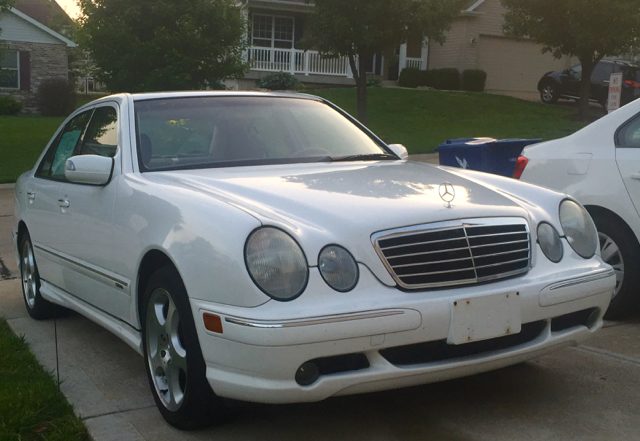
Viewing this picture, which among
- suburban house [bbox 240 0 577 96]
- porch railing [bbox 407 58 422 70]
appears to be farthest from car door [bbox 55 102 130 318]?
porch railing [bbox 407 58 422 70]

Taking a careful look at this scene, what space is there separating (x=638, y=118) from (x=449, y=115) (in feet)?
63.9

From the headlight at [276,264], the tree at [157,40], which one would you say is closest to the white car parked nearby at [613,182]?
the headlight at [276,264]

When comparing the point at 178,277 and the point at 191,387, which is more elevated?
the point at 178,277

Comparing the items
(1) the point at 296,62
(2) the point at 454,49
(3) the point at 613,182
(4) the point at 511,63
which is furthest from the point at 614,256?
(4) the point at 511,63

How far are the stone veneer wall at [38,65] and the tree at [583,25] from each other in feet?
63.2

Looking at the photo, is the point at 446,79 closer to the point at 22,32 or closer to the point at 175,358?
the point at 22,32

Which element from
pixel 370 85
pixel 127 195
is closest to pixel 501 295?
pixel 127 195

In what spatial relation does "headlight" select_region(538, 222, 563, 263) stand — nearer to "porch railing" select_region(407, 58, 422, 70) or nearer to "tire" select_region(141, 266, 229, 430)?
"tire" select_region(141, 266, 229, 430)

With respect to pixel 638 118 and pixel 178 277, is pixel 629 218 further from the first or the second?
pixel 178 277

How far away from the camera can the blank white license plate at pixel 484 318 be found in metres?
3.07

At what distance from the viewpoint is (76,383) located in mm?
4086

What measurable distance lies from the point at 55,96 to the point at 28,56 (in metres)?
3.65

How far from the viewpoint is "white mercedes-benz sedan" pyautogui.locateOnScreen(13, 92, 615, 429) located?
9.68ft

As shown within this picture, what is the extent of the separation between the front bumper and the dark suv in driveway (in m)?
22.9
